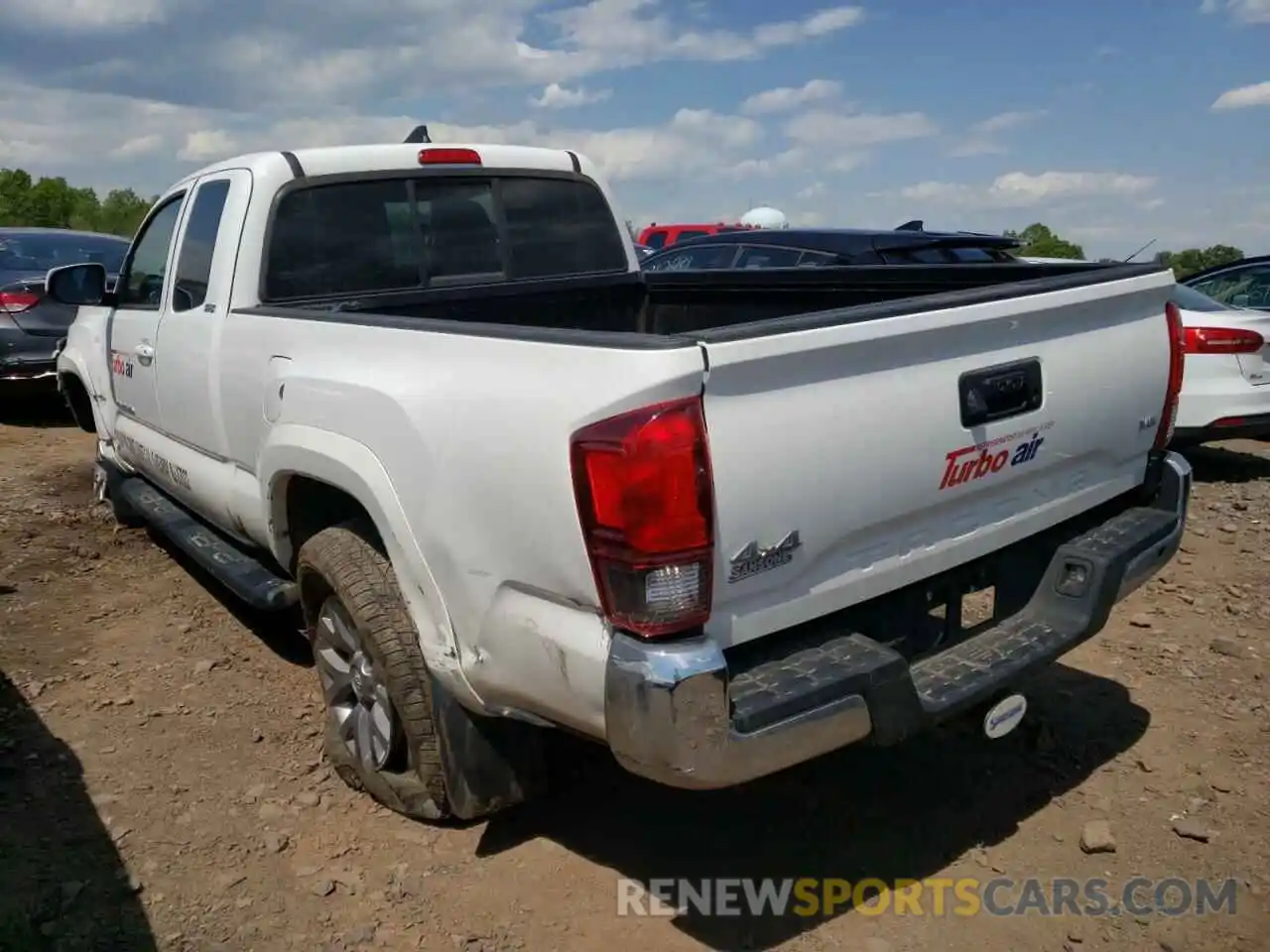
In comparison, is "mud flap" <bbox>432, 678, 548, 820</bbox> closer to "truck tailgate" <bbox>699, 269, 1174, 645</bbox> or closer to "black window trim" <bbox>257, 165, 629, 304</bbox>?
"truck tailgate" <bbox>699, 269, 1174, 645</bbox>

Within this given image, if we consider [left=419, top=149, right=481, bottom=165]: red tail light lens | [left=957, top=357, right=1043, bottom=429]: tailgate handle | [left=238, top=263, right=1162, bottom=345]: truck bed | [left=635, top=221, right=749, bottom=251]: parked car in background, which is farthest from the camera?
[left=635, top=221, right=749, bottom=251]: parked car in background

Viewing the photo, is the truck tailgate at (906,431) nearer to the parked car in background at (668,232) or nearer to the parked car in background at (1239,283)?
the parked car in background at (1239,283)

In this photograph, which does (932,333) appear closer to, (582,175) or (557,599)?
(557,599)

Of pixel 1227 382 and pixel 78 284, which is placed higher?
pixel 78 284

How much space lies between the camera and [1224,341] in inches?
287

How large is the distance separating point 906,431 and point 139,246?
4.17 meters

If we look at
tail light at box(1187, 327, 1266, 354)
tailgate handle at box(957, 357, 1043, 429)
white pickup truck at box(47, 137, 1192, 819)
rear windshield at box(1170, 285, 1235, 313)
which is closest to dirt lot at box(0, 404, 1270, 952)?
white pickup truck at box(47, 137, 1192, 819)

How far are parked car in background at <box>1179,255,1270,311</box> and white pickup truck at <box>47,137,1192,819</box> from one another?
6.56m

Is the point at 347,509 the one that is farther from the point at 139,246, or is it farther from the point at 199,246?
the point at 139,246

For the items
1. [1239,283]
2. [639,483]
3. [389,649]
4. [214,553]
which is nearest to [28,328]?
[214,553]

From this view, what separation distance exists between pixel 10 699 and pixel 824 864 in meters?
3.09

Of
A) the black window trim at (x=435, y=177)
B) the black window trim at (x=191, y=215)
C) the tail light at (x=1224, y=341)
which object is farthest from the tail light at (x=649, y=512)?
the tail light at (x=1224, y=341)

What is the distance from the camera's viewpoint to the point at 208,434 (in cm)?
413

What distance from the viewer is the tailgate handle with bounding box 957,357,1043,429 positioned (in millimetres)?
2664
